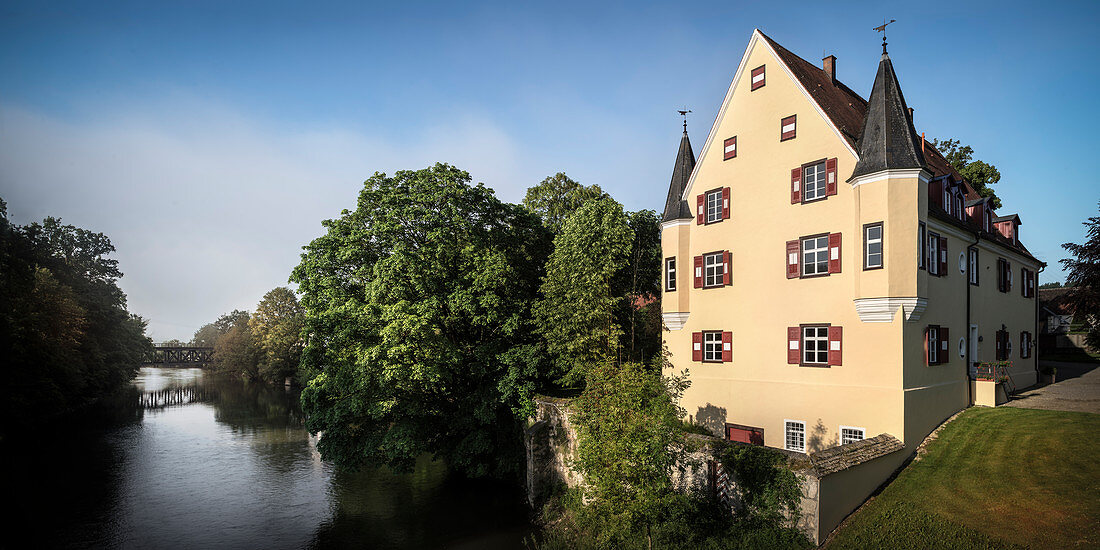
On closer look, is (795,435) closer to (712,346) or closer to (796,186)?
(712,346)

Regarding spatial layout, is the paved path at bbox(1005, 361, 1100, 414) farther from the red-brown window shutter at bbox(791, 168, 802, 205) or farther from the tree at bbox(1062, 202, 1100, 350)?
the red-brown window shutter at bbox(791, 168, 802, 205)

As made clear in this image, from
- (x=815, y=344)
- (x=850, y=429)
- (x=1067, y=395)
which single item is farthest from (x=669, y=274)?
(x=1067, y=395)

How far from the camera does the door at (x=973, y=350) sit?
70.7 ft

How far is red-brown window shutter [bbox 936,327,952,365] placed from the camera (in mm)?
19172

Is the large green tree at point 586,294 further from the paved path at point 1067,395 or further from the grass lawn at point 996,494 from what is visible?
the paved path at point 1067,395

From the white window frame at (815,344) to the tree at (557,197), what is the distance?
16795mm

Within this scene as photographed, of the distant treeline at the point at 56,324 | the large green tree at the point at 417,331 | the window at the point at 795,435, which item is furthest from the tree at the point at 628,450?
the distant treeline at the point at 56,324

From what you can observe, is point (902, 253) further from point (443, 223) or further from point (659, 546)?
point (443, 223)

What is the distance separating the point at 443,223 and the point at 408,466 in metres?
10.9

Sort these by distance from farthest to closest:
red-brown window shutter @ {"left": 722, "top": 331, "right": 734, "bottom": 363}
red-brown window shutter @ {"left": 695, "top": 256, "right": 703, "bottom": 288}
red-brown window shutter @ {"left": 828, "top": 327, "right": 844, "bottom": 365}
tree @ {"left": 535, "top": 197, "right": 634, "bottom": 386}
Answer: red-brown window shutter @ {"left": 695, "top": 256, "right": 703, "bottom": 288}
tree @ {"left": 535, "top": 197, "right": 634, "bottom": 386}
red-brown window shutter @ {"left": 722, "top": 331, "right": 734, "bottom": 363}
red-brown window shutter @ {"left": 828, "top": 327, "right": 844, "bottom": 365}

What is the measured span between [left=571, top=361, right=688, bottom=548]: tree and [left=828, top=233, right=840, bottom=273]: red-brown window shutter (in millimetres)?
9125

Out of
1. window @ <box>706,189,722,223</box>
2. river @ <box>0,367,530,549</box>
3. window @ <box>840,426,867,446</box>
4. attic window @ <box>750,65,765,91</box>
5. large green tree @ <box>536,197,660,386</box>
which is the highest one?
attic window @ <box>750,65,765,91</box>

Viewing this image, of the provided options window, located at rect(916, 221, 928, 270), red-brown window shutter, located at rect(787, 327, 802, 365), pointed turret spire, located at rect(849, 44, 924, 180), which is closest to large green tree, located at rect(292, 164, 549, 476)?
red-brown window shutter, located at rect(787, 327, 802, 365)

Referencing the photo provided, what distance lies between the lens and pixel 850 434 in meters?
18.2
